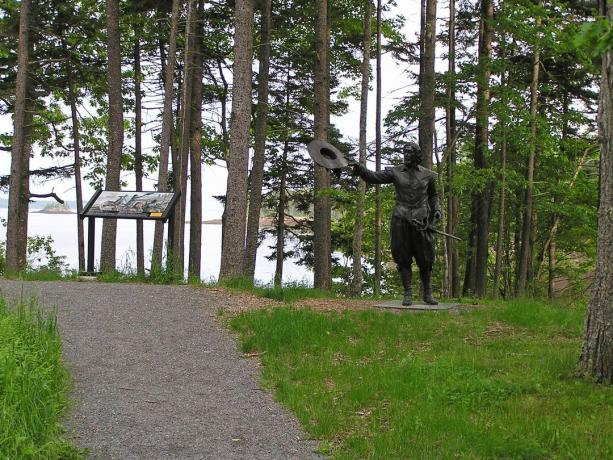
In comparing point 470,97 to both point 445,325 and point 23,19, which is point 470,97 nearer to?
point 445,325

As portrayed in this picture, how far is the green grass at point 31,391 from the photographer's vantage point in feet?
13.2

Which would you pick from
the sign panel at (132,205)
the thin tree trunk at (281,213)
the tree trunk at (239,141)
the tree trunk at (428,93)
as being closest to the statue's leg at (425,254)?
the tree trunk at (239,141)

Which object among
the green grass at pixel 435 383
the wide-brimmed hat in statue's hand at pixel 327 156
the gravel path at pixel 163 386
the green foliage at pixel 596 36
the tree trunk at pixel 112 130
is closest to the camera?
the green foliage at pixel 596 36

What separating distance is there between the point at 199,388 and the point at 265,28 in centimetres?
1467

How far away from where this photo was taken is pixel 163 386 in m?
5.95

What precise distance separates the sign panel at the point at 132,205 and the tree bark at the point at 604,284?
8.54 metres

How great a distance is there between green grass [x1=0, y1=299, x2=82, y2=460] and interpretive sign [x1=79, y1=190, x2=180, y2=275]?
5892mm

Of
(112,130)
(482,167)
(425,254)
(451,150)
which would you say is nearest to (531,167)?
(482,167)

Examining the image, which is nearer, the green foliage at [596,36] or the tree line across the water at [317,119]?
the green foliage at [596,36]

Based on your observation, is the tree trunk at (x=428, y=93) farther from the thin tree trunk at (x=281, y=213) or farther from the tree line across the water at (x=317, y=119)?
the thin tree trunk at (x=281, y=213)

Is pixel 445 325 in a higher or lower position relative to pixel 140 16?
lower

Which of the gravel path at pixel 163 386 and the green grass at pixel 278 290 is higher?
the green grass at pixel 278 290

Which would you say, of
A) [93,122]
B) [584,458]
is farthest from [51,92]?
[584,458]

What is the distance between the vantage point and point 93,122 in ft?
78.3
